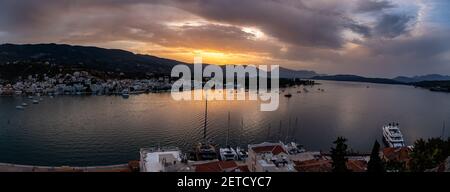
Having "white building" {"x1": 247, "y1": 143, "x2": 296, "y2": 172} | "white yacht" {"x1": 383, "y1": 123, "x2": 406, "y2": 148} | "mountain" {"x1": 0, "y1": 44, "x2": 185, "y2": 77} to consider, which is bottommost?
"white yacht" {"x1": 383, "y1": 123, "x2": 406, "y2": 148}

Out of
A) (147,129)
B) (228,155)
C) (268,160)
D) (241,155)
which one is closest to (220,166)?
(268,160)

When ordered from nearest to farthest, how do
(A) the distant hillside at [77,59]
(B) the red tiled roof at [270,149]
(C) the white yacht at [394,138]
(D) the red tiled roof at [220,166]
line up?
(D) the red tiled roof at [220,166]
(B) the red tiled roof at [270,149]
(C) the white yacht at [394,138]
(A) the distant hillside at [77,59]

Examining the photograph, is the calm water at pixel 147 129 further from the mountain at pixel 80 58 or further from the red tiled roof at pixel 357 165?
the mountain at pixel 80 58

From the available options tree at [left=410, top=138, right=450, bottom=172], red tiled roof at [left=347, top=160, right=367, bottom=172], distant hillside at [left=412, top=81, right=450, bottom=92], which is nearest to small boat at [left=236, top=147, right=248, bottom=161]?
red tiled roof at [left=347, top=160, right=367, bottom=172]

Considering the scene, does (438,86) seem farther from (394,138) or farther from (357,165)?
(357,165)

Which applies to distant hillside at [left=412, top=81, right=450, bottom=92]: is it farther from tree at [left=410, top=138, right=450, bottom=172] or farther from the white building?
the white building

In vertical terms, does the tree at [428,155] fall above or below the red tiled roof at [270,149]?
above

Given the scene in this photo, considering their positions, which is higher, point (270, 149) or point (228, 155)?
point (270, 149)

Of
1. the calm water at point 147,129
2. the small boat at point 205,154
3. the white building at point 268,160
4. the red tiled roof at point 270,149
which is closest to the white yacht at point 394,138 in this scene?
the calm water at point 147,129

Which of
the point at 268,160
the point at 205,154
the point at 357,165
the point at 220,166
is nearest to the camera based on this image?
the point at 268,160

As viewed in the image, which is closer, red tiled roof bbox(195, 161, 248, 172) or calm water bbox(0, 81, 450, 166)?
red tiled roof bbox(195, 161, 248, 172)
